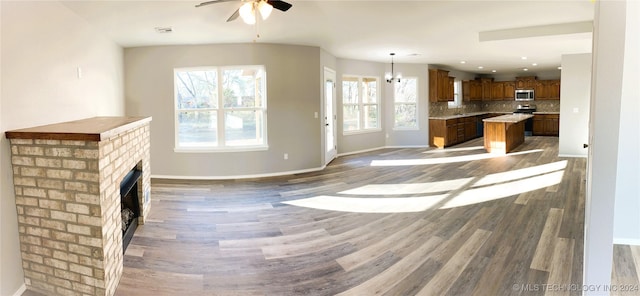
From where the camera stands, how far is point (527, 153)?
8.97 m

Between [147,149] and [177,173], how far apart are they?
2351mm

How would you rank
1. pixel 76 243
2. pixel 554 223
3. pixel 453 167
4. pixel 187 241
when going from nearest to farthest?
pixel 76 243, pixel 187 241, pixel 554 223, pixel 453 167

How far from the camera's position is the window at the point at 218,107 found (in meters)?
6.74

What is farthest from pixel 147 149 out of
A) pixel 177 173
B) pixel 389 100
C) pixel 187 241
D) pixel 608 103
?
pixel 389 100

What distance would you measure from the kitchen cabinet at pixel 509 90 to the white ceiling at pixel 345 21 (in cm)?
719

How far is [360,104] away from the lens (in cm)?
974

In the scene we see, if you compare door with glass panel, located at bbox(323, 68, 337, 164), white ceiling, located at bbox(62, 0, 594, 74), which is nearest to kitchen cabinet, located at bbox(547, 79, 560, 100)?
white ceiling, located at bbox(62, 0, 594, 74)

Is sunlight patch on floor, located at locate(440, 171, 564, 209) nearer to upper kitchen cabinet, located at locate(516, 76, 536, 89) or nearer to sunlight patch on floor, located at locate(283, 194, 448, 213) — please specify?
sunlight patch on floor, located at locate(283, 194, 448, 213)

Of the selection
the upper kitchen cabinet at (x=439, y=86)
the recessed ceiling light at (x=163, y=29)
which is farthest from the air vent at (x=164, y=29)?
the upper kitchen cabinet at (x=439, y=86)

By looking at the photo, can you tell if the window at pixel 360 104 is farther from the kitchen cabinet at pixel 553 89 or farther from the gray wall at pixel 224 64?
the kitchen cabinet at pixel 553 89

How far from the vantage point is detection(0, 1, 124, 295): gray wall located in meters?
2.60

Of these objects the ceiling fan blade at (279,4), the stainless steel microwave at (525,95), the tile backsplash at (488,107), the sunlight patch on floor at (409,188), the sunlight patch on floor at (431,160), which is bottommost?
the sunlight patch on floor at (409,188)

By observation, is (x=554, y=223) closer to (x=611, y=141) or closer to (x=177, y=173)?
(x=611, y=141)

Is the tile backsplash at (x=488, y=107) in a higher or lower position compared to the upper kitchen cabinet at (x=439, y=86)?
lower
